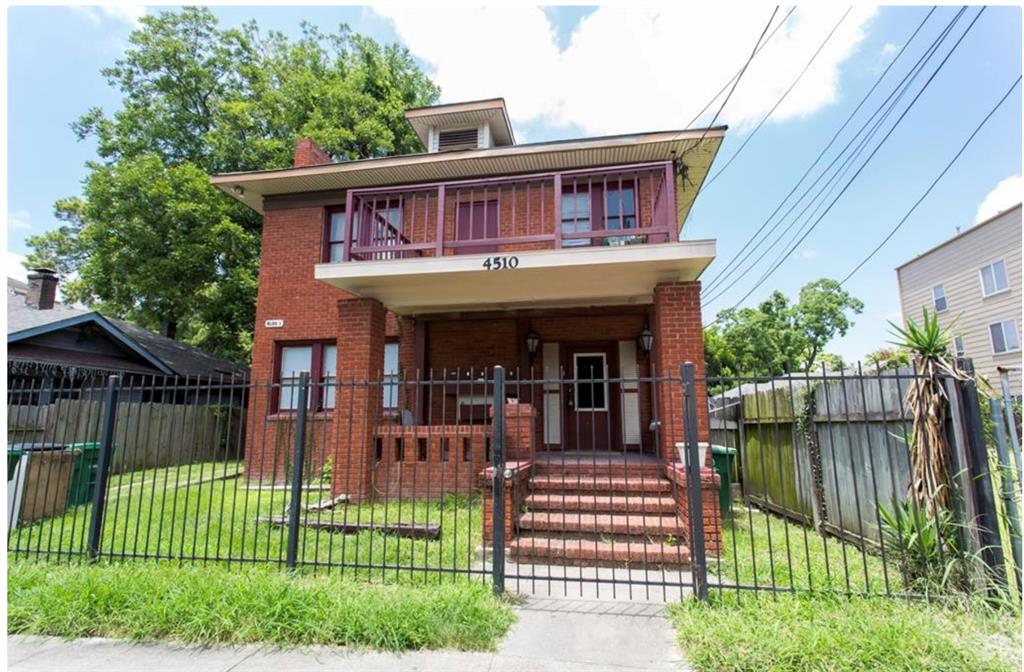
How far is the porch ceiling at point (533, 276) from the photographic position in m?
6.54

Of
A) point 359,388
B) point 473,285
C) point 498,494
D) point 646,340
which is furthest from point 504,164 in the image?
point 498,494

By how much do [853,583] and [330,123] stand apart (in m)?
19.8

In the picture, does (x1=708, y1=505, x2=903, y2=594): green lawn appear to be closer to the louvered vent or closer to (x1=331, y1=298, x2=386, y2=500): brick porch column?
(x1=331, y1=298, x2=386, y2=500): brick porch column

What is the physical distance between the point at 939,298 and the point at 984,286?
2.44 meters

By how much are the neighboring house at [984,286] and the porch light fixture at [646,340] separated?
12.4 metres

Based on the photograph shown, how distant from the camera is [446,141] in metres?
12.2

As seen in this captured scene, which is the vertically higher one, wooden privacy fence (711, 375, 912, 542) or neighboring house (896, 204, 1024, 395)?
neighboring house (896, 204, 1024, 395)

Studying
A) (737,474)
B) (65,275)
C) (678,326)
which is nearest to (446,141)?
(678,326)

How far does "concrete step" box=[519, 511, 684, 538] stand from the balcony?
10.8 ft

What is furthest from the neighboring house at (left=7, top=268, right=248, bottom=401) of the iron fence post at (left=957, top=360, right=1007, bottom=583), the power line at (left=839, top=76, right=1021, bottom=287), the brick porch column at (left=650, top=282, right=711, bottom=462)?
the power line at (left=839, top=76, right=1021, bottom=287)

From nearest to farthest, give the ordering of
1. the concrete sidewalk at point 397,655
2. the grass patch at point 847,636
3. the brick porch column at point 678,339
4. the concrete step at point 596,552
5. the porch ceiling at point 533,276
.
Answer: the grass patch at point 847,636 → the concrete sidewalk at point 397,655 → the concrete step at point 596,552 → the brick porch column at point 678,339 → the porch ceiling at point 533,276

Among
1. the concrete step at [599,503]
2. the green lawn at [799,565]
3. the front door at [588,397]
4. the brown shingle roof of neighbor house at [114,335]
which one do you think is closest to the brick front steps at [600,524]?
the concrete step at [599,503]

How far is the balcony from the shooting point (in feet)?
22.0

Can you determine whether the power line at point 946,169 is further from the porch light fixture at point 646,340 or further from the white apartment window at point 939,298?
the white apartment window at point 939,298
